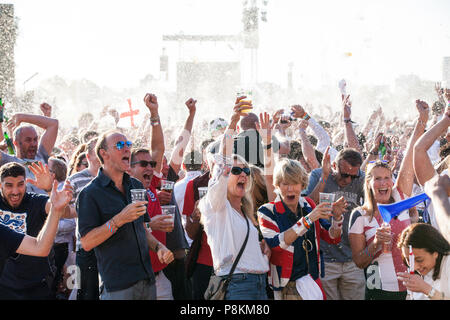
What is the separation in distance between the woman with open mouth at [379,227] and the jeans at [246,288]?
1044mm

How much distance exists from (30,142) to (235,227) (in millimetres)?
2957

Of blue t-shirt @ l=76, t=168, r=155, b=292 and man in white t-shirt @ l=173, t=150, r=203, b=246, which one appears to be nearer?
blue t-shirt @ l=76, t=168, r=155, b=292

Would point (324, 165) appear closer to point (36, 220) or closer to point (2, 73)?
point (36, 220)

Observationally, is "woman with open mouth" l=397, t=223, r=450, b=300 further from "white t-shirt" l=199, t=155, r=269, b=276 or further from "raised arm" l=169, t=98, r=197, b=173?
"raised arm" l=169, t=98, r=197, b=173

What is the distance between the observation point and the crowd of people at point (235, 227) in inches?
150

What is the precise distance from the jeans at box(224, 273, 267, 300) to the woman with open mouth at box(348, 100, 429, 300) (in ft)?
3.42

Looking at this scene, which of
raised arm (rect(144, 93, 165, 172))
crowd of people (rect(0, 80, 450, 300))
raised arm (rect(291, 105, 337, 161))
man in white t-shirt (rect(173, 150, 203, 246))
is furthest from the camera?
raised arm (rect(291, 105, 337, 161))

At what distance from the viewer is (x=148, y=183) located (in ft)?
16.5

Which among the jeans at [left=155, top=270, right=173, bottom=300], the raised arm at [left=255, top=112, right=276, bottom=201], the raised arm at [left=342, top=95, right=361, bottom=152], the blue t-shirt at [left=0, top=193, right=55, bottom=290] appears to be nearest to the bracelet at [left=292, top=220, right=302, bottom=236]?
the raised arm at [left=255, top=112, right=276, bottom=201]

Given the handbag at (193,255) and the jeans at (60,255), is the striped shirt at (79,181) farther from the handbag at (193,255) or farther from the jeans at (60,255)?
the handbag at (193,255)

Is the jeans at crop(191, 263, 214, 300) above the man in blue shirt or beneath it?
beneath

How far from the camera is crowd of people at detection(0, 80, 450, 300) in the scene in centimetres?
380

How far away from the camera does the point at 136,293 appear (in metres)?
4.00
